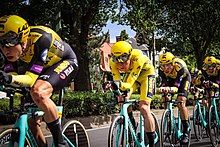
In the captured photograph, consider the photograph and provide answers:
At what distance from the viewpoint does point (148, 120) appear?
5.97 meters

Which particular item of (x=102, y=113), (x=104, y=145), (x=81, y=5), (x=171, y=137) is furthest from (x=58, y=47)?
(x=81, y=5)

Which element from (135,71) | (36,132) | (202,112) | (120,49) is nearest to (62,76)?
(36,132)

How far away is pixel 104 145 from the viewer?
8.54m

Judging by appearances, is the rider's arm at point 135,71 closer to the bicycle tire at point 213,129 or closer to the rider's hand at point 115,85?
the rider's hand at point 115,85

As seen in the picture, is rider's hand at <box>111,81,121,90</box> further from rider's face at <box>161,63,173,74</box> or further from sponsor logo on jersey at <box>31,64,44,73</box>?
rider's face at <box>161,63,173,74</box>

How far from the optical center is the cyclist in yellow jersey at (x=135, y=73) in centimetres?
553

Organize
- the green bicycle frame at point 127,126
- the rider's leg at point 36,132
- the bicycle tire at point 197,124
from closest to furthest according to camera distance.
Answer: the rider's leg at point 36,132 → the green bicycle frame at point 127,126 → the bicycle tire at point 197,124

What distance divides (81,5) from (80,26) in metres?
1.56

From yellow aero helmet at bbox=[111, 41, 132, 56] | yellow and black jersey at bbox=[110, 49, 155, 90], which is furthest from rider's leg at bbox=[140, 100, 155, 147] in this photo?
yellow aero helmet at bbox=[111, 41, 132, 56]

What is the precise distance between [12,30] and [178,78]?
181 inches

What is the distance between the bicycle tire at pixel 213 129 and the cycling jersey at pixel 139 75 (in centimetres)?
244

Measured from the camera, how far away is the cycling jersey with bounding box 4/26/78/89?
12.5 ft

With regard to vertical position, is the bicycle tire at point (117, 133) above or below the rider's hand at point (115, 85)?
below

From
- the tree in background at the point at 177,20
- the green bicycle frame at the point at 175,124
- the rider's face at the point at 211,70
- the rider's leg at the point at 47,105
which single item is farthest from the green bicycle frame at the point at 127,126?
the tree in background at the point at 177,20
